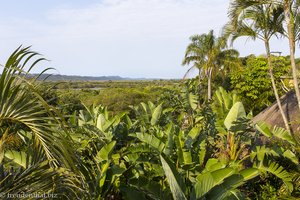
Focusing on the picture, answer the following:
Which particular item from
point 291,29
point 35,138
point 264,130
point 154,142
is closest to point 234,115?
point 264,130

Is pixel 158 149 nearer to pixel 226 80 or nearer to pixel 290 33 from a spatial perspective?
pixel 290 33

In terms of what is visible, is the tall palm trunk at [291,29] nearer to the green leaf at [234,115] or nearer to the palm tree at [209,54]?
the green leaf at [234,115]

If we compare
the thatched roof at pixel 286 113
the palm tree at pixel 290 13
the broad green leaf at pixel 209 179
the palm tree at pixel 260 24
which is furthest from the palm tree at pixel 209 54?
the broad green leaf at pixel 209 179

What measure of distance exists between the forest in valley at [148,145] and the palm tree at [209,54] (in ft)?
32.6

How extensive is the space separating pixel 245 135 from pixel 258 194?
1382 millimetres

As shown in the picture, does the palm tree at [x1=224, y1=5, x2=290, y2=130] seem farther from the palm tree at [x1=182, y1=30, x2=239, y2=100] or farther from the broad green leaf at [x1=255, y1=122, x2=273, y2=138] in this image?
the palm tree at [x1=182, y1=30, x2=239, y2=100]

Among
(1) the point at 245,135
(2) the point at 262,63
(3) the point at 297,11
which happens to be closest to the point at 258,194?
(1) the point at 245,135

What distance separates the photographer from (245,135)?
25.0ft

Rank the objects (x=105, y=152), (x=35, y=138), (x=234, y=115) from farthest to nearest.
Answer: (x=234, y=115) → (x=105, y=152) → (x=35, y=138)

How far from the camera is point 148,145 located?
6.29 m

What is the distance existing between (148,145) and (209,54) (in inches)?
758

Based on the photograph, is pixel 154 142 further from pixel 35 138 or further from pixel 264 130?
pixel 35 138

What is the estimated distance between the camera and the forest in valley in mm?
2457

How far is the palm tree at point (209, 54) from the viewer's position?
79.8 ft
